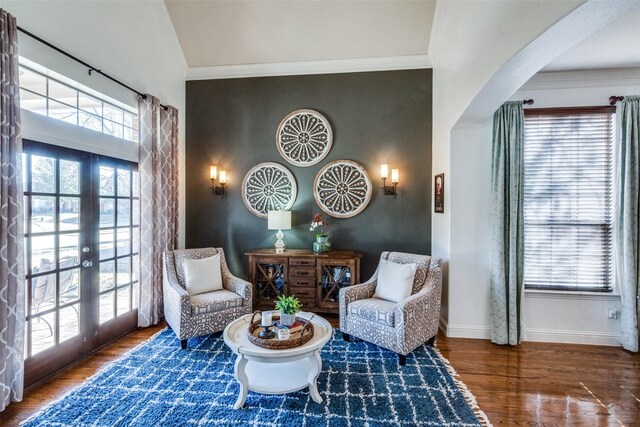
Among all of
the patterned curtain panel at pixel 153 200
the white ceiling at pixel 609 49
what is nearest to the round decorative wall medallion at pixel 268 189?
the patterned curtain panel at pixel 153 200

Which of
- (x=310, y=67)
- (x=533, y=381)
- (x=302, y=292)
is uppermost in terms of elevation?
(x=310, y=67)

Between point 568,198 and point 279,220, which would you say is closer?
point 568,198

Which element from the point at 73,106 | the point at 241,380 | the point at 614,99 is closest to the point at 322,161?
the point at 73,106

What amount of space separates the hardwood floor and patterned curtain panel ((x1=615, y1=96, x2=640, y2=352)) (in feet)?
1.27

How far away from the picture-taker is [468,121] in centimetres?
308

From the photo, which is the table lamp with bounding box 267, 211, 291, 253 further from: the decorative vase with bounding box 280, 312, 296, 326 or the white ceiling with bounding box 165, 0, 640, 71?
the white ceiling with bounding box 165, 0, 640, 71

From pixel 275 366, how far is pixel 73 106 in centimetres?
307

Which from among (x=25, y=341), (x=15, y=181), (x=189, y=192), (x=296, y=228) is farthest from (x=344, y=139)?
(x=25, y=341)

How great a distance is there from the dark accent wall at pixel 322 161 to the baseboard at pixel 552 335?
3.64 ft

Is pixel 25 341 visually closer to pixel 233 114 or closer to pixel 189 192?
pixel 189 192

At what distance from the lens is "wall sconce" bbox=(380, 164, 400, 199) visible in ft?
12.8

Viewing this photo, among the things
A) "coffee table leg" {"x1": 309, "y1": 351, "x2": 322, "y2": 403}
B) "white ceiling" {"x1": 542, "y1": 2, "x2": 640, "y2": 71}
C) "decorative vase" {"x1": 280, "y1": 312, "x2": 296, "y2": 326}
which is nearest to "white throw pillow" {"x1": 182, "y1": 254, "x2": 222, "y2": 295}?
"decorative vase" {"x1": 280, "y1": 312, "x2": 296, "y2": 326}

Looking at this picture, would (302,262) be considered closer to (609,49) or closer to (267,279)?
(267,279)

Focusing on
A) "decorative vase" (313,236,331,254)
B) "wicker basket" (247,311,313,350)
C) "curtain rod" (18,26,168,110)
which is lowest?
"wicker basket" (247,311,313,350)
